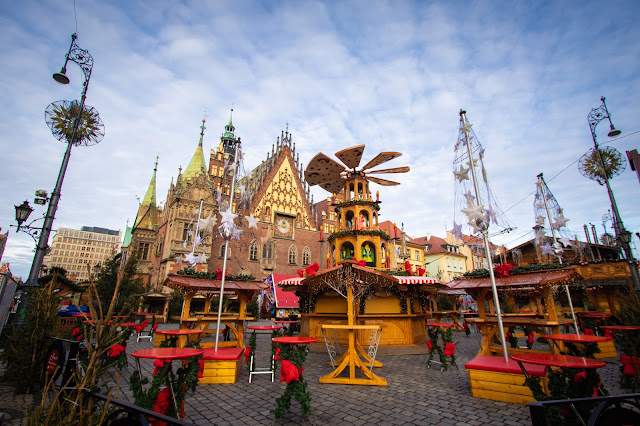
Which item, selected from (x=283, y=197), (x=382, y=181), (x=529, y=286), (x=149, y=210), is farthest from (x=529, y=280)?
(x=149, y=210)

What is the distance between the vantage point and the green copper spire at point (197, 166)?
31.9 meters

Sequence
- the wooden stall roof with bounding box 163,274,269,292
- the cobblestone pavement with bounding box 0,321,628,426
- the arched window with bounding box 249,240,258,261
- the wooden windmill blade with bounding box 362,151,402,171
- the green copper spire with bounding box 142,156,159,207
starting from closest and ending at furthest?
the cobblestone pavement with bounding box 0,321,628,426 → the wooden stall roof with bounding box 163,274,269,292 → the wooden windmill blade with bounding box 362,151,402,171 → the arched window with bounding box 249,240,258,261 → the green copper spire with bounding box 142,156,159,207

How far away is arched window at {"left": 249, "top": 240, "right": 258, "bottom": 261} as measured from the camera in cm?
3163

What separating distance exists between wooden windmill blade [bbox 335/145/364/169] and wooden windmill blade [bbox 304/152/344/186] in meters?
0.44

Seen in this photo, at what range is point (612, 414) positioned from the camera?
9.29 feet

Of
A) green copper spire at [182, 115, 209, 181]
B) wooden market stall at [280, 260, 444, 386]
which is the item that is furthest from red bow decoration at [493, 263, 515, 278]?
green copper spire at [182, 115, 209, 181]

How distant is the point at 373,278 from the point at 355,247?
449 centimetres

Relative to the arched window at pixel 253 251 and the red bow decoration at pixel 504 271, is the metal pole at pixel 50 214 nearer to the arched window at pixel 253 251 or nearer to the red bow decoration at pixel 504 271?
the red bow decoration at pixel 504 271

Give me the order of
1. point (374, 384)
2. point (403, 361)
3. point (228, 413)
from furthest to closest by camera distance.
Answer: point (403, 361), point (374, 384), point (228, 413)

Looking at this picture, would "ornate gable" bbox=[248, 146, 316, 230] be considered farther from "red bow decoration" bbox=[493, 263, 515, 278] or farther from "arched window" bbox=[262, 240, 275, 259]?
"red bow decoration" bbox=[493, 263, 515, 278]

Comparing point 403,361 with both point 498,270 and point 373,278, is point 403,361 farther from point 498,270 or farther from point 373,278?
point 498,270

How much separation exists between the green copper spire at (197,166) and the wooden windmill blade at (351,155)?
21507 mm

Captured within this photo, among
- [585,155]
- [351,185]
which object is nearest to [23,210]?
[351,185]

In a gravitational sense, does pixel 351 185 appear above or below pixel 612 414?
above
